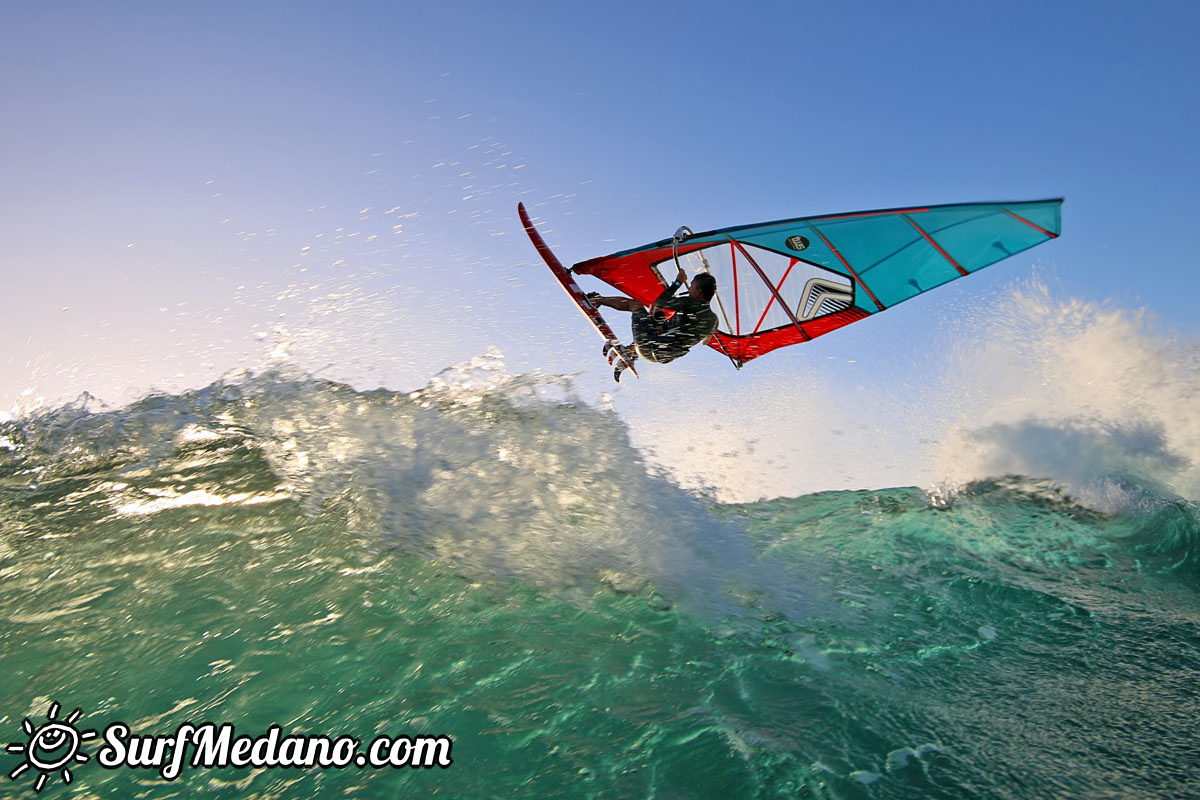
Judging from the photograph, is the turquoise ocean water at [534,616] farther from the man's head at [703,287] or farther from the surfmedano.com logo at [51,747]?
the man's head at [703,287]

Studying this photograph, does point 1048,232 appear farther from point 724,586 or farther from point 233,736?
point 233,736

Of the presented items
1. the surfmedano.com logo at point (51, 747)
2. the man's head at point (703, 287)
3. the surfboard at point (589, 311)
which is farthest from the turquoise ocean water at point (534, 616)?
the man's head at point (703, 287)

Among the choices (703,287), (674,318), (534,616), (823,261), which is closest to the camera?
(534,616)

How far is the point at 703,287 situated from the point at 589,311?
4.28 feet

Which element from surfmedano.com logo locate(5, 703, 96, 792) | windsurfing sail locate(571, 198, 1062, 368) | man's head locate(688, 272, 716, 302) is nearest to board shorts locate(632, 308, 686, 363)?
man's head locate(688, 272, 716, 302)

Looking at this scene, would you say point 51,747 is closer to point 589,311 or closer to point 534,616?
point 534,616

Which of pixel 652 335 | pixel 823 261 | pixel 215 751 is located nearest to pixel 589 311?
pixel 652 335

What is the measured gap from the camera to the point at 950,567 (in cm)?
636

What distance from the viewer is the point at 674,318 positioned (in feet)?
16.7

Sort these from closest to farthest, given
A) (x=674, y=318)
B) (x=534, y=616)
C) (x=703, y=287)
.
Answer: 1. (x=534, y=616)
2. (x=674, y=318)
3. (x=703, y=287)

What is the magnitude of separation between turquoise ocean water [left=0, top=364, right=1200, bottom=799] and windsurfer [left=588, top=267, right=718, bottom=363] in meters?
2.05

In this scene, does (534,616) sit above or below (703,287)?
below

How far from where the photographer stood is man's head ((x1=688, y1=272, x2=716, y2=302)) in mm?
5191

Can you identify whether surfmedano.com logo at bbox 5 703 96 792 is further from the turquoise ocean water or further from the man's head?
the man's head
